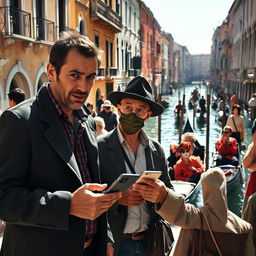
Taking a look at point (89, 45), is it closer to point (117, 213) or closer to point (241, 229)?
point (117, 213)

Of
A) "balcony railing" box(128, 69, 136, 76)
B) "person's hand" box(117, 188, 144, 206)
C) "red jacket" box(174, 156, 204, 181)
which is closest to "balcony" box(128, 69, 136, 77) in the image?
"balcony railing" box(128, 69, 136, 76)

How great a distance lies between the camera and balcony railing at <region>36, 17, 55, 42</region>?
871 cm

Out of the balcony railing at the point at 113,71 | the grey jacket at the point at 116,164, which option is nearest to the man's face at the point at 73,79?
the grey jacket at the point at 116,164

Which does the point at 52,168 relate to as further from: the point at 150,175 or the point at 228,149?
the point at 228,149

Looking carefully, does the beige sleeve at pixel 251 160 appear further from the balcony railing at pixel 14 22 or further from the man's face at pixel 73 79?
the balcony railing at pixel 14 22

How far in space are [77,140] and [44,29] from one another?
835 cm

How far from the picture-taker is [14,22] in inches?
295

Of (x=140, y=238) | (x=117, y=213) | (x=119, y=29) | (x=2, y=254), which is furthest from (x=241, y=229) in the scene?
(x=119, y=29)

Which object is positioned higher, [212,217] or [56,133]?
[56,133]

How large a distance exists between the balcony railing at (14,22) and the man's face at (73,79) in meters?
6.40

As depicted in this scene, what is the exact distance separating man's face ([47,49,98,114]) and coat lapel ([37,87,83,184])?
5 centimetres

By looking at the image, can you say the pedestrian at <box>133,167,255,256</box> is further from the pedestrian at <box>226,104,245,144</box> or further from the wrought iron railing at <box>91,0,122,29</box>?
the wrought iron railing at <box>91,0,122,29</box>

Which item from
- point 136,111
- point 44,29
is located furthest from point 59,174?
point 44,29

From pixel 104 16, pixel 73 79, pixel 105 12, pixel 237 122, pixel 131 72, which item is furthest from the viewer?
pixel 131 72
